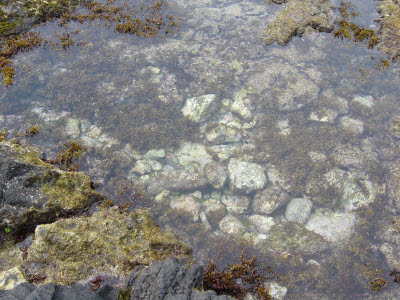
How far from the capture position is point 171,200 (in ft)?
27.6

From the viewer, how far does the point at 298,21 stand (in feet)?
23.2

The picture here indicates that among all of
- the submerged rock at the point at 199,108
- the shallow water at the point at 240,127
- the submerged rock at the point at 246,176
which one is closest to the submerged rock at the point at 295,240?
the shallow water at the point at 240,127

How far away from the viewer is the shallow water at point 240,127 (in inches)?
304

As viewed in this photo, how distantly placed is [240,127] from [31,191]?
859 cm

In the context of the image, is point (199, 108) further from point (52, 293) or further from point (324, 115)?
point (52, 293)

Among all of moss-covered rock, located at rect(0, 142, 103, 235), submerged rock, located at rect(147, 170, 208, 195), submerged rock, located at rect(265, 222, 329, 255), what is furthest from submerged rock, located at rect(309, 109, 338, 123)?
moss-covered rock, located at rect(0, 142, 103, 235)

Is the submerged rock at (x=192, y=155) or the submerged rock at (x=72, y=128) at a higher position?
the submerged rock at (x=72, y=128)

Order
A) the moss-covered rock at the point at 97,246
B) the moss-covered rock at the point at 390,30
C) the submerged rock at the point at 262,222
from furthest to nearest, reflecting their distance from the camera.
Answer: the submerged rock at the point at 262,222 < the moss-covered rock at the point at 390,30 < the moss-covered rock at the point at 97,246

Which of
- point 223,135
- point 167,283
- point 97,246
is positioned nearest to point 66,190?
point 97,246

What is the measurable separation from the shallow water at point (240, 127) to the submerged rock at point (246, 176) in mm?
395

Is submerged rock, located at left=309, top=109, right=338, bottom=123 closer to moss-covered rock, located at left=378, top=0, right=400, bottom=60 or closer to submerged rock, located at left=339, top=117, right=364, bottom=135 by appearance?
submerged rock, located at left=339, top=117, right=364, bottom=135

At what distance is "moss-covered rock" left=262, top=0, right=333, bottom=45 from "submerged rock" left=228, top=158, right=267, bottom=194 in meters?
4.45

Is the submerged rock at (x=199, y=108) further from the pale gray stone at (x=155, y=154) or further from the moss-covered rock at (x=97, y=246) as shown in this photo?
the moss-covered rock at (x=97, y=246)

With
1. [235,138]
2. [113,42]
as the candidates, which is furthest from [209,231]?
[113,42]
